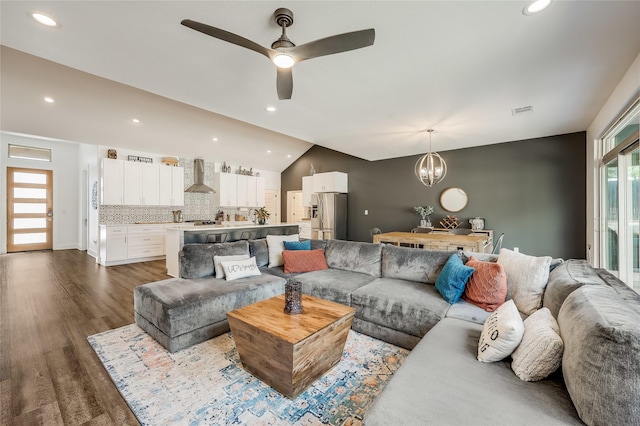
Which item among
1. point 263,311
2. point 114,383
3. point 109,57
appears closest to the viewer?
point 114,383

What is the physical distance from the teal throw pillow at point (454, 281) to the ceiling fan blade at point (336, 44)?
6.49 ft

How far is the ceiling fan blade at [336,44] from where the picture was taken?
1.72 m

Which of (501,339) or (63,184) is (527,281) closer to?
(501,339)

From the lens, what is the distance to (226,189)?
778 centimetres

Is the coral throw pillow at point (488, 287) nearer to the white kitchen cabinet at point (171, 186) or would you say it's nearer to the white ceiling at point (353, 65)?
the white ceiling at point (353, 65)

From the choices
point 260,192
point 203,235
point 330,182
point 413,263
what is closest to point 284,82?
point 413,263

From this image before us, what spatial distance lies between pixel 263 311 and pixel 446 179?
17.6 ft

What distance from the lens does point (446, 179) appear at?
237 inches

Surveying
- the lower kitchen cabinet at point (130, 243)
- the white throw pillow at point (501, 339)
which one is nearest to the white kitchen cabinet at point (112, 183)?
the lower kitchen cabinet at point (130, 243)

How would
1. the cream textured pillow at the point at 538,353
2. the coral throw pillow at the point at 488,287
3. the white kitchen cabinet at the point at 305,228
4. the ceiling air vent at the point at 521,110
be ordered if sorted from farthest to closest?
the white kitchen cabinet at the point at 305,228
the ceiling air vent at the point at 521,110
the coral throw pillow at the point at 488,287
the cream textured pillow at the point at 538,353

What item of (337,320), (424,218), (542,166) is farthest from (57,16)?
(542,166)

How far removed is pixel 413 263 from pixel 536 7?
2292 mm

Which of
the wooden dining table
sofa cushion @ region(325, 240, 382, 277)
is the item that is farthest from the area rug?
the wooden dining table

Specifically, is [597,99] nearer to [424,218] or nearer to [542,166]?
[542,166]
